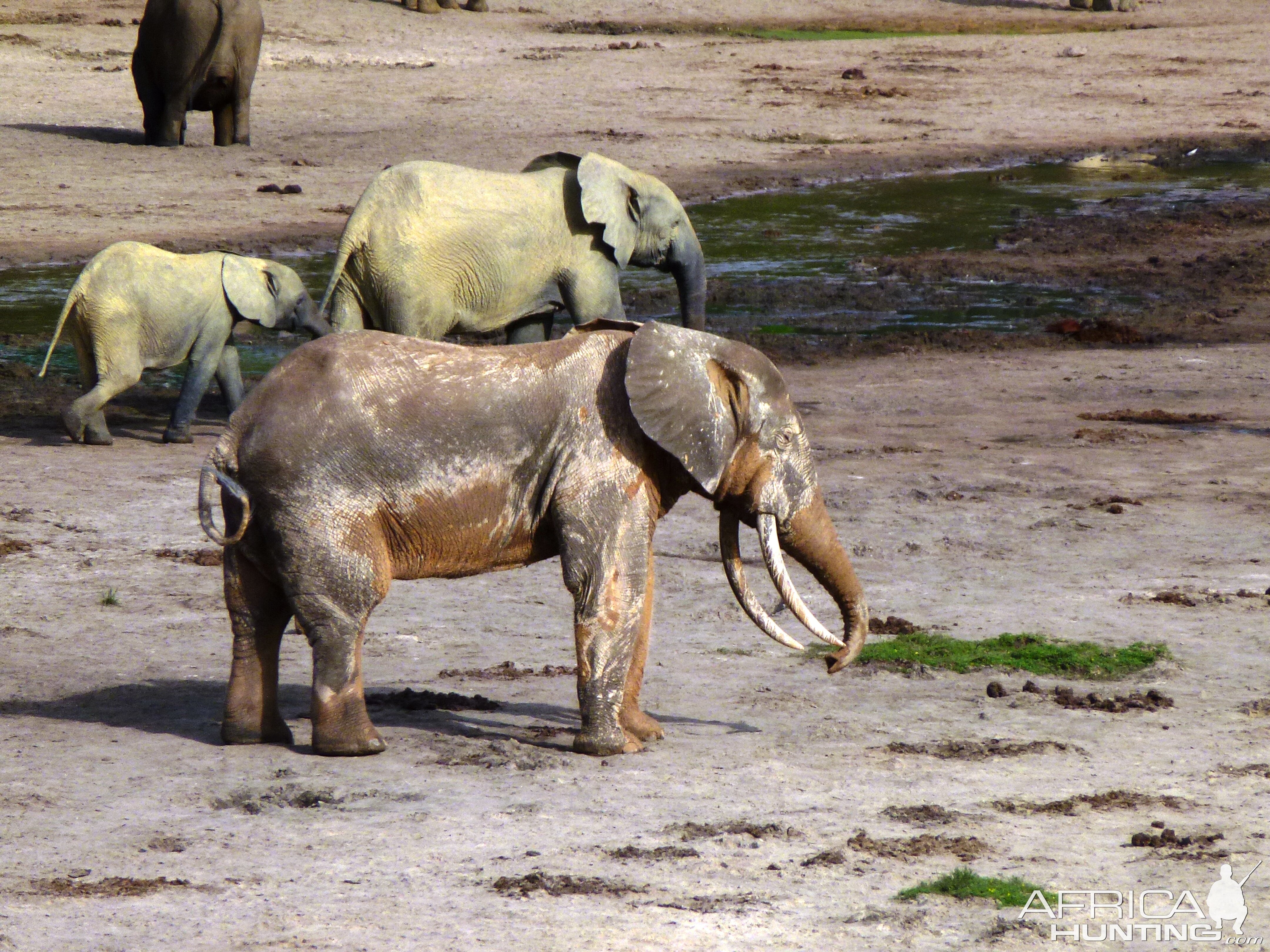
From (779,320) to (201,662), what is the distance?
892 cm

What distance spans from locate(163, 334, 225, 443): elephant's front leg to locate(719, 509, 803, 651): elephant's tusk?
519cm

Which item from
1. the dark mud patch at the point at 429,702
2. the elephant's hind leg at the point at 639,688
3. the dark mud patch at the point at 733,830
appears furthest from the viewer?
the dark mud patch at the point at 429,702

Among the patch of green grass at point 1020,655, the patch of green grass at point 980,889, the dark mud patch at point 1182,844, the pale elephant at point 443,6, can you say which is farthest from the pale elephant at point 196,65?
the patch of green grass at point 980,889

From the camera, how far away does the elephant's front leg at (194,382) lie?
10.9m

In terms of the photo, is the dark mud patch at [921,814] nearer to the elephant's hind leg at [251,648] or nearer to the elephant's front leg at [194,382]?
the elephant's hind leg at [251,648]

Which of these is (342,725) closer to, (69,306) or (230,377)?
(69,306)

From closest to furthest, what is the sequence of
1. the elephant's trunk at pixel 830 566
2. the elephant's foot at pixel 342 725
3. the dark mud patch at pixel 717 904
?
the dark mud patch at pixel 717 904
the elephant's foot at pixel 342 725
the elephant's trunk at pixel 830 566

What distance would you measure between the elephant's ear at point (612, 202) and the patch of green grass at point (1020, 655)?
422 centimetres

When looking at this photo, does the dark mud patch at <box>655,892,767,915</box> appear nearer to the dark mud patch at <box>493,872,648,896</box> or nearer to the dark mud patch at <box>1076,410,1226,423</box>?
the dark mud patch at <box>493,872,648,896</box>

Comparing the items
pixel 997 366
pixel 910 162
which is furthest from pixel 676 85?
pixel 997 366

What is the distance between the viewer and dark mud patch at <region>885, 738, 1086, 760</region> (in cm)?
624

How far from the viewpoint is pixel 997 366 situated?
14.0 metres

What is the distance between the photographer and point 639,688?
6367 mm

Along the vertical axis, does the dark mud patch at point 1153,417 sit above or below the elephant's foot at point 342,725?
below
